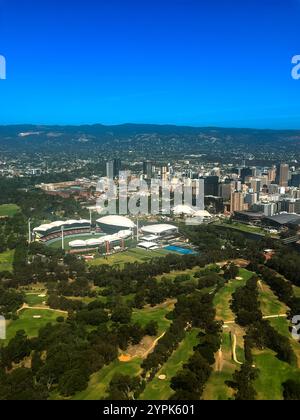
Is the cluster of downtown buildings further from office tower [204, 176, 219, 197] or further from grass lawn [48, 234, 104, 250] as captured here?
grass lawn [48, 234, 104, 250]

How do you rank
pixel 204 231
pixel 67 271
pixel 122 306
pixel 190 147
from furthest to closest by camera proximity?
pixel 190 147, pixel 204 231, pixel 67 271, pixel 122 306

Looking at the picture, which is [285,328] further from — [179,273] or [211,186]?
[211,186]

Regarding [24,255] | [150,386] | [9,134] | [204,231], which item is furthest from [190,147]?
[150,386]

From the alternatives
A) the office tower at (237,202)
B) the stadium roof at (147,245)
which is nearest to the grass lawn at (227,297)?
the stadium roof at (147,245)

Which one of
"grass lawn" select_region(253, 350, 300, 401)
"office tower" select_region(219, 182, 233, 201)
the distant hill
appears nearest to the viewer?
"grass lawn" select_region(253, 350, 300, 401)

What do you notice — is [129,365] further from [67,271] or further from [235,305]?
[67,271]

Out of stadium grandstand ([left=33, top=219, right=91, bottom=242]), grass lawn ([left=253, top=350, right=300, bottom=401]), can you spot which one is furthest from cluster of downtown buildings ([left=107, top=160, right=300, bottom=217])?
grass lawn ([left=253, top=350, right=300, bottom=401])
